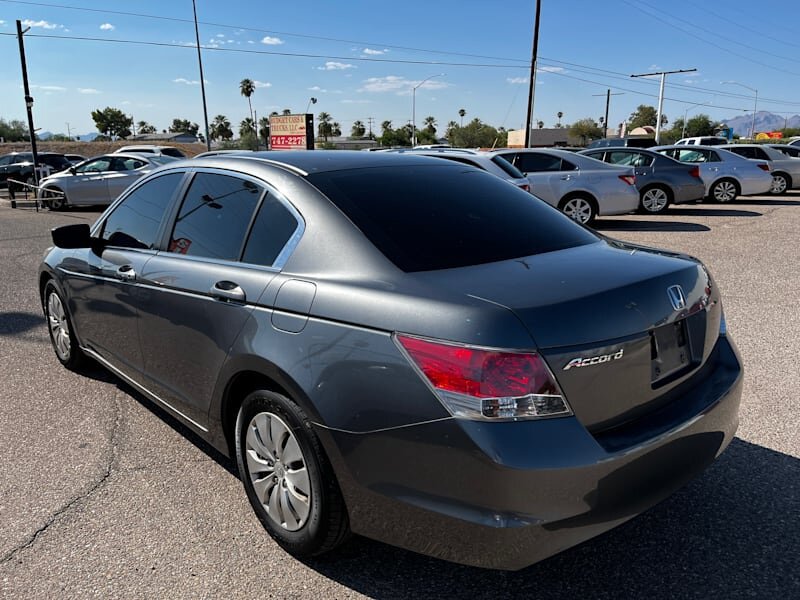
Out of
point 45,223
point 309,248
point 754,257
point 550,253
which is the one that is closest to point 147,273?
point 309,248

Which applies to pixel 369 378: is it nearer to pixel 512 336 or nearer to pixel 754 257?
pixel 512 336

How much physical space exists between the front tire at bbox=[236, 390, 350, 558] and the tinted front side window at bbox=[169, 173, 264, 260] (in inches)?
30.6

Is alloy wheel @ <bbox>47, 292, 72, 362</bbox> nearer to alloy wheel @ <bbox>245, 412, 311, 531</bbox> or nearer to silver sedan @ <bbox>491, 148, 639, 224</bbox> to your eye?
alloy wheel @ <bbox>245, 412, 311, 531</bbox>

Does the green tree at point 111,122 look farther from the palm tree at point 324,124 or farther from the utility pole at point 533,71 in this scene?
the utility pole at point 533,71

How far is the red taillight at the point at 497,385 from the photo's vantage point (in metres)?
1.97

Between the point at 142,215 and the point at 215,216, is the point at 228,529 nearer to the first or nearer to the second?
the point at 215,216

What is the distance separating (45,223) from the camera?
15094 millimetres

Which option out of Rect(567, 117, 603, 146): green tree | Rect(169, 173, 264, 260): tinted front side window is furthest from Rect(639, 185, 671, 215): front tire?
Rect(567, 117, 603, 146): green tree

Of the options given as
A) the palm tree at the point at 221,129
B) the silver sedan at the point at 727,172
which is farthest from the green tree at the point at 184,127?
the silver sedan at the point at 727,172

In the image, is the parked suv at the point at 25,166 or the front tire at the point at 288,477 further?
the parked suv at the point at 25,166

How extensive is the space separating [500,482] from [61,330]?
4150mm

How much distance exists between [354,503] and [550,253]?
4.31 feet

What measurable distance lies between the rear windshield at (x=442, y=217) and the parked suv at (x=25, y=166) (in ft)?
79.9

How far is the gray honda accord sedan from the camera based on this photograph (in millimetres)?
1991
